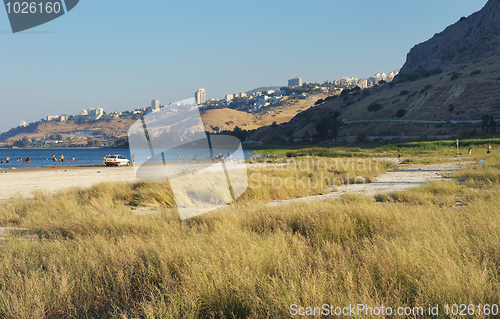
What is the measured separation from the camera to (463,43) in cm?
15250

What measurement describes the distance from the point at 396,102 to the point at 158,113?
3979 inches

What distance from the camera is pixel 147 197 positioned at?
13594 mm

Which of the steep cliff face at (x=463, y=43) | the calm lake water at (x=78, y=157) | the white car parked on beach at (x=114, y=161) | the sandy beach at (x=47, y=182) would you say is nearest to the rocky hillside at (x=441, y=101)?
Answer: the steep cliff face at (x=463, y=43)

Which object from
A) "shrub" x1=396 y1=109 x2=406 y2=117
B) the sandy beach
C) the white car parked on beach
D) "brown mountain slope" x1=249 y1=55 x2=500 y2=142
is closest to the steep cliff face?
"brown mountain slope" x1=249 y1=55 x2=500 y2=142

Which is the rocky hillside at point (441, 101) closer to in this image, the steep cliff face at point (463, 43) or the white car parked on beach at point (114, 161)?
the steep cliff face at point (463, 43)

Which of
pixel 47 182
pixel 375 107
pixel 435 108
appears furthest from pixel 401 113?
pixel 47 182

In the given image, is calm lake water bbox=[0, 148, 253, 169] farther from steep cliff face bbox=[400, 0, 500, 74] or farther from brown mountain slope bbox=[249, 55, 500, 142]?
steep cliff face bbox=[400, 0, 500, 74]

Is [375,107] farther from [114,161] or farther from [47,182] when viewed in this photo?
Result: [47,182]

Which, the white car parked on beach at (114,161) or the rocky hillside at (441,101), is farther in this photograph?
the rocky hillside at (441,101)

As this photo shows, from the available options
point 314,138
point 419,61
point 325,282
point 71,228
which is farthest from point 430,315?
point 419,61

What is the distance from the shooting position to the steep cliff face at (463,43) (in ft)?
438

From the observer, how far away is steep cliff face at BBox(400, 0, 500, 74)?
438 ft

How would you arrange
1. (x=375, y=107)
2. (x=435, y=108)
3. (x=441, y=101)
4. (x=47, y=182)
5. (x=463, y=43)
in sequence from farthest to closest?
1. (x=463, y=43)
2. (x=375, y=107)
3. (x=441, y=101)
4. (x=435, y=108)
5. (x=47, y=182)

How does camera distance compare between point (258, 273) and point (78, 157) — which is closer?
point (258, 273)
